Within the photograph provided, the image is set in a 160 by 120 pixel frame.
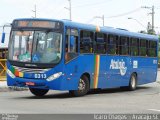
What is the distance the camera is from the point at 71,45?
19.6 metres

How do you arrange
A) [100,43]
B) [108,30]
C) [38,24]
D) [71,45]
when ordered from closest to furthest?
[38,24]
[71,45]
[100,43]
[108,30]

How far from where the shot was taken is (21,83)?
19391mm

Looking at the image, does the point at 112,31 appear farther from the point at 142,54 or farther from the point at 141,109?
the point at 141,109

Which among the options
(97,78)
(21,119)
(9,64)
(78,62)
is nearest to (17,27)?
(9,64)

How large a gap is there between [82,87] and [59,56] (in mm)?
2215

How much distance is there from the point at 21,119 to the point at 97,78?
10183 mm

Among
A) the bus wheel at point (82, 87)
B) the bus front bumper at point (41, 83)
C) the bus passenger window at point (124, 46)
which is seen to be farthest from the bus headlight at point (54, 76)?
the bus passenger window at point (124, 46)

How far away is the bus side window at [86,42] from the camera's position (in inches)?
806

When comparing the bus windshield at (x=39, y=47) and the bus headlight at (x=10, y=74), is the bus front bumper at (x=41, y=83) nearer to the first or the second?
the bus headlight at (x=10, y=74)

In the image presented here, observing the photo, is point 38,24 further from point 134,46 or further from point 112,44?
point 134,46

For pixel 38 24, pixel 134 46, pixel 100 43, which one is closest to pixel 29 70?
pixel 38 24

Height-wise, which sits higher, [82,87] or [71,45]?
[71,45]

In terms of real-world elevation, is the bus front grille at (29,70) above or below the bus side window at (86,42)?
below

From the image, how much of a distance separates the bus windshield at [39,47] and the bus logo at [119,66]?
16.1 ft
